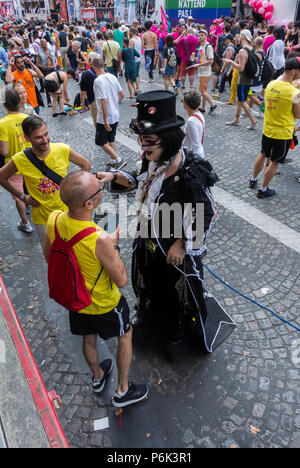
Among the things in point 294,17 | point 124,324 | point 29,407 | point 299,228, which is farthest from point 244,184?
point 294,17

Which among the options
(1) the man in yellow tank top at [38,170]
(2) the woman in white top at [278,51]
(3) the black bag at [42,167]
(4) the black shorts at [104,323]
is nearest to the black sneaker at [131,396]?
(4) the black shorts at [104,323]

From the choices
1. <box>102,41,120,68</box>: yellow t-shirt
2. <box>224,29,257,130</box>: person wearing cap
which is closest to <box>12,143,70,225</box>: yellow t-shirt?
<box>224,29,257,130</box>: person wearing cap

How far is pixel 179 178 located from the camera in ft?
7.73

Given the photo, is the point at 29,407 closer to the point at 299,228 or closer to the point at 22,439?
the point at 22,439

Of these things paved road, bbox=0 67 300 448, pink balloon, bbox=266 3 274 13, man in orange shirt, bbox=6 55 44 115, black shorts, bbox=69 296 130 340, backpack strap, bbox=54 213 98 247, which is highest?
pink balloon, bbox=266 3 274 13

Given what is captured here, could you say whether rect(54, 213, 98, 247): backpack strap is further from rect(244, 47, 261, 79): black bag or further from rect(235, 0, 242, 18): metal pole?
rect(235, 0, 242, 18): metal pole

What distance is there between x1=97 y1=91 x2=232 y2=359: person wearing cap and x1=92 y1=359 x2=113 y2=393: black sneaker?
1.81ft

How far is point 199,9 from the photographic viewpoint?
1755cm

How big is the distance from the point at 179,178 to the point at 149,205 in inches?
12.6

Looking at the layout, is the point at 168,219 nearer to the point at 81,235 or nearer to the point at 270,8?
the point at 81,235

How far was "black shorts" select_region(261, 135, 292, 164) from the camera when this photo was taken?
4.84 m

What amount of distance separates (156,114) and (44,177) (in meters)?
1.42

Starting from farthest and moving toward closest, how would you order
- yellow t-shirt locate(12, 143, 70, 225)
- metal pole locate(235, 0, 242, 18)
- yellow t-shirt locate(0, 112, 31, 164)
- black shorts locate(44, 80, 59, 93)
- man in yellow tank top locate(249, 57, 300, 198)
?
metal pole locate(235, 0, 242, 18)
black shorts locate(44, 80, 59, 93)
man in yellow tank top locate(249, 57, 300, 198)
yellow t-shirt locate(0, 112, 31, 164)
yellow t-shirt locate(12, 143, 70, 225)

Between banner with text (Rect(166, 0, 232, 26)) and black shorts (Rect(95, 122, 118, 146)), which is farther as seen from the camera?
banner with text (Rect(166, 0, 232, 26))
